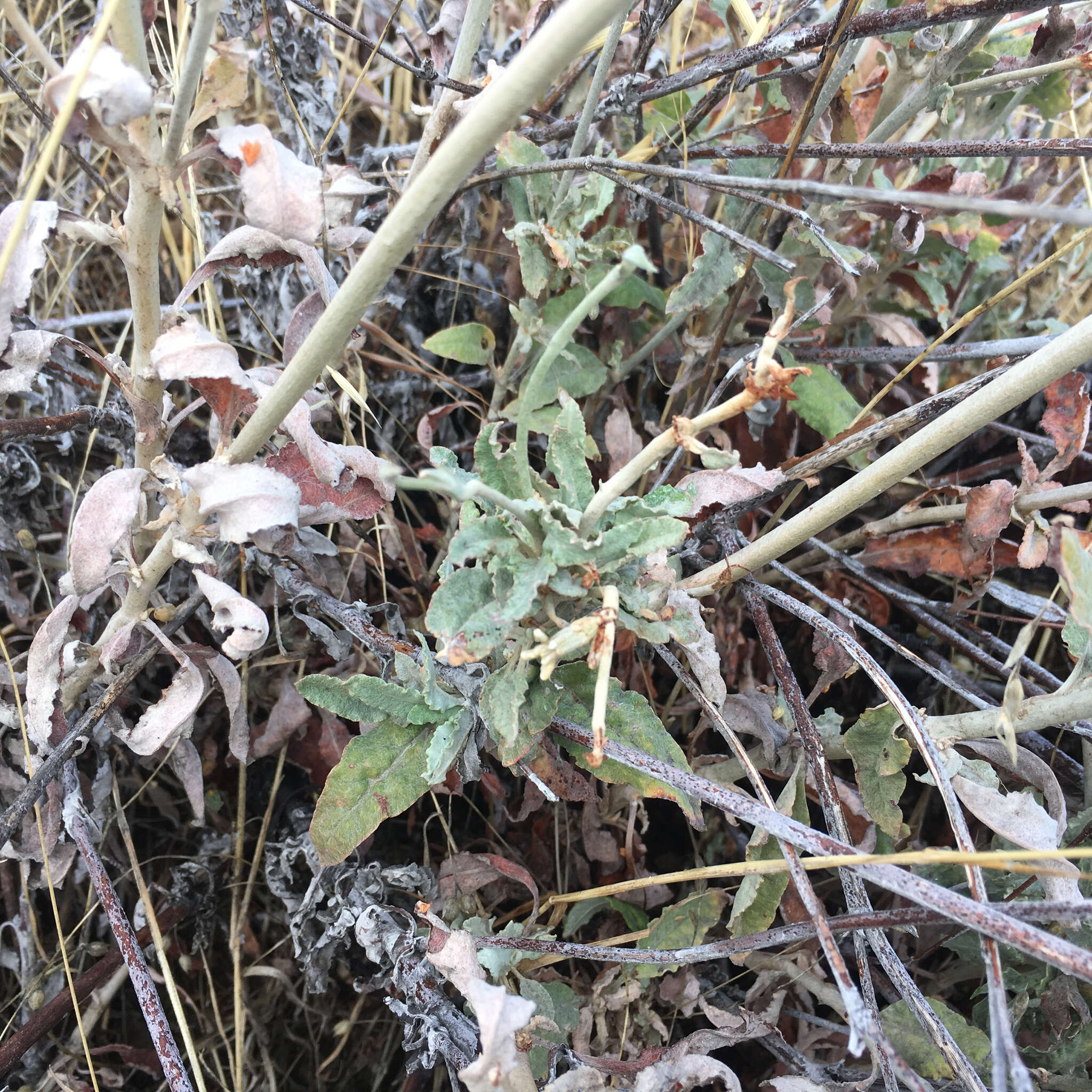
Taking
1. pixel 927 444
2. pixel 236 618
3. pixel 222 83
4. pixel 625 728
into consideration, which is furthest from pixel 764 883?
pixel 222 83

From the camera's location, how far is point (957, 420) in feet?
2.50

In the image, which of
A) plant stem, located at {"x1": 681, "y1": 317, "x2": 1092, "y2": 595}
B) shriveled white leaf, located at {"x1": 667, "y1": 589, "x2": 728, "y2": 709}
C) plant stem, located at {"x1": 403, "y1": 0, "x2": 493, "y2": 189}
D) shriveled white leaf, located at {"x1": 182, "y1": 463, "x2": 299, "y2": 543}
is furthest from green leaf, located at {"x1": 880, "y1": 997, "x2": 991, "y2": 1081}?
plant stem, located at {"x1": 403, "y1": 0, "x2": 493, "y2": 189}

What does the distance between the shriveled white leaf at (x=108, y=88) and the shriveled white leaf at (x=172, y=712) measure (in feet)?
1.64

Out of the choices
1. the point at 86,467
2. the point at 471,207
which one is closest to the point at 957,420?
the point at 471,207

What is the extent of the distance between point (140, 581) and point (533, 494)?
1.40 feet

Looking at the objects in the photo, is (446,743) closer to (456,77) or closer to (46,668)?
(46,668)

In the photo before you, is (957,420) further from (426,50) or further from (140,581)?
(426,50)

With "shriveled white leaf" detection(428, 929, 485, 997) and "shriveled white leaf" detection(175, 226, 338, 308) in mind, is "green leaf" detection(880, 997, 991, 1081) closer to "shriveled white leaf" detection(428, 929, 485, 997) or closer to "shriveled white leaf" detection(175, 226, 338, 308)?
"shriveled white leaf" detection(428, 929, 485, 997)

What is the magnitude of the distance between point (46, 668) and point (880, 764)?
89 centimetres

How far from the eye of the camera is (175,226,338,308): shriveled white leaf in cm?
73

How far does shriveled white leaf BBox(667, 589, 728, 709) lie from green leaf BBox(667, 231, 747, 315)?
Result: 1.32 feet

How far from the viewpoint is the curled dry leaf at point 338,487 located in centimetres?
80

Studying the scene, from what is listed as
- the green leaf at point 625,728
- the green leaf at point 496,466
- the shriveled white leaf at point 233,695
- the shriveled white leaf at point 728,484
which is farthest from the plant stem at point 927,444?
the shriveled white leaf at point 233,695

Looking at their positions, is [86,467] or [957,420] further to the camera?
[86,467]
